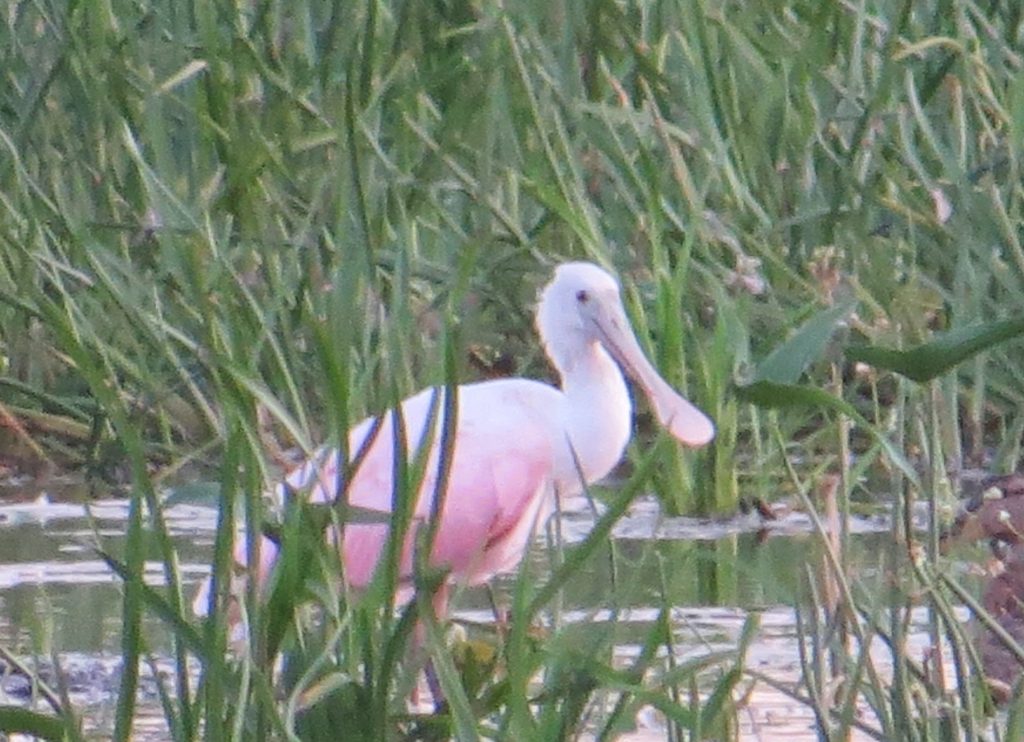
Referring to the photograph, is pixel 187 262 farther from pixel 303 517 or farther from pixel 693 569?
pixel 693 569

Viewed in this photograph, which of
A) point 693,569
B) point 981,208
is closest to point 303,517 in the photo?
point 693,569

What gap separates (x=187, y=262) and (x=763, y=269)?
2709 millimetres

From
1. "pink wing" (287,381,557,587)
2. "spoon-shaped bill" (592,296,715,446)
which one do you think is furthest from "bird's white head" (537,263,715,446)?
"pink wing" (287,381,557,587)

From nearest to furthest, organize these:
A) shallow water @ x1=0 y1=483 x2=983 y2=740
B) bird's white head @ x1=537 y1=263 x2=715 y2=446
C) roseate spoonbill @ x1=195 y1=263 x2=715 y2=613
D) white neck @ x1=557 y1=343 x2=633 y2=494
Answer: shallow water @ x1=0 y1=483 x2=983 y2=740 < roseate spoonbill @ x1=195 y1=263 x2=715 y2=613 < white neck @ x1=557 y1=343 x2=633 y2=494 < bird's white head @ x1=537 y1=263 x2=715 y2=446

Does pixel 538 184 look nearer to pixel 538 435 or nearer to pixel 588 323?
pixel 588 323

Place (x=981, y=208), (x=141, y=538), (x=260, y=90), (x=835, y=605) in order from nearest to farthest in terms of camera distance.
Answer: (x=141, y=538) → (x=835, y=605) → (x=981, y=208) → (x=260, y=90)

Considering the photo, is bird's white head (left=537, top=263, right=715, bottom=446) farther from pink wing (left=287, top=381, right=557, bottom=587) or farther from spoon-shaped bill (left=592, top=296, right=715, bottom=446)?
pink wing (left=287, top=381, right=557, bottom=587)

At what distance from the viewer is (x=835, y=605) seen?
2.78 metres

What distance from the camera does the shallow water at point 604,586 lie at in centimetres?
370

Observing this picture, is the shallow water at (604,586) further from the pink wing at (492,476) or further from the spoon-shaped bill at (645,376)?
the spoon-shaped bill at (645,376)

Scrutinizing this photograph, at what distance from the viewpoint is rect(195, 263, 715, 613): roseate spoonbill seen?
14.9 feet

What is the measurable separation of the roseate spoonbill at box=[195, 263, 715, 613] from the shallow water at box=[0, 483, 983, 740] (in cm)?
10

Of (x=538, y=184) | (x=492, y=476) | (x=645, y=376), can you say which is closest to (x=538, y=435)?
(x=492, y=476)

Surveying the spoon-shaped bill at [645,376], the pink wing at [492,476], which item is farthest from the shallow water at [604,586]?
the spoon-shaped bill at [645,376]
